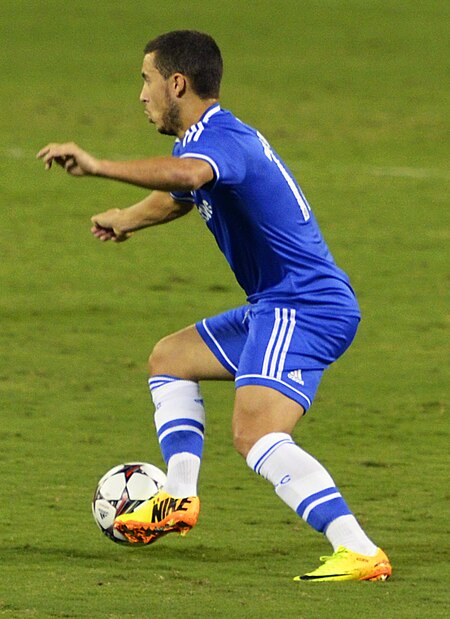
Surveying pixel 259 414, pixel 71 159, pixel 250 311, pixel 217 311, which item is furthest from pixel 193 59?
pixel 217 311

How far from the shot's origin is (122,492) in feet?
23.6

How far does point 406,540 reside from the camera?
24.7 ft

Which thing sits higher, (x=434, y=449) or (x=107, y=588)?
(x=107, y=588)

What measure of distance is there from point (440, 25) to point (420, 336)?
66.5 ft

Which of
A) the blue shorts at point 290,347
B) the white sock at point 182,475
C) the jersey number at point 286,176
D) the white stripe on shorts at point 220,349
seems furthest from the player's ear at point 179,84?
the white sock at point 182,475

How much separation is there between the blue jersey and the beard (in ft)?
0.20

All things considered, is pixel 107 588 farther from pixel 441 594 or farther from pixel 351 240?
pixel 351 240

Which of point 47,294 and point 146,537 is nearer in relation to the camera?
point 146,537

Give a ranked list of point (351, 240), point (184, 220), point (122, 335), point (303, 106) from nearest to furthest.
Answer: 1. point (122, 335)
2. point (351, 240)
3. point (184, 220)
4. point (303, 106)

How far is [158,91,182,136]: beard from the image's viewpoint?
263 inches

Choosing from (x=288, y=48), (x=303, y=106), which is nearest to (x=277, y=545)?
(x=303, y=106)

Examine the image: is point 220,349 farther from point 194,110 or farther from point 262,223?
point 194,110

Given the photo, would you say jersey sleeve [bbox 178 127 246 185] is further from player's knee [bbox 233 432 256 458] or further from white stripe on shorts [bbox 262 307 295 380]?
player's knee [bbox 233 432 256 458]

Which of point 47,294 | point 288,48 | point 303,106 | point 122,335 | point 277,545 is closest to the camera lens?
point 277,545
